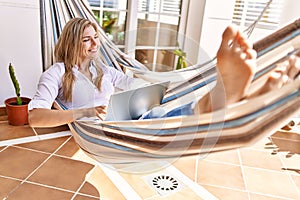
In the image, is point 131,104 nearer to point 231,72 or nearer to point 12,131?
point 231,72

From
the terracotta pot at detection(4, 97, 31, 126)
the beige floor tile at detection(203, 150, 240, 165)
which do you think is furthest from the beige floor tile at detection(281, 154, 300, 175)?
the terracotta pot at detection(4, 97, 31, 126)

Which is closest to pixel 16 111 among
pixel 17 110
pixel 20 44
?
pixel 17 110

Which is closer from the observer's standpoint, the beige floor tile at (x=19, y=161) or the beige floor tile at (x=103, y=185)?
→ the beige floor tile at (x=103, y=185)

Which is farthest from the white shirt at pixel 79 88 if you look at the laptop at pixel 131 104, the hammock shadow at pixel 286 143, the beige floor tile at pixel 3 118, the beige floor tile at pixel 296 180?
the hammock shadow at pixel 286 143

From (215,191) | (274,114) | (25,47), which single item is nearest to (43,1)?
(25,47)

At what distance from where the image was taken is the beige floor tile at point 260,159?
1989 mm

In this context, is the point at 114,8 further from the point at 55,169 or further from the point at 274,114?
the point at 274,114

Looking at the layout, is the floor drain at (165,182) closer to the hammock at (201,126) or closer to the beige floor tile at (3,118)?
the hammock at (201,126)

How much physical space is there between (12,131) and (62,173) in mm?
630

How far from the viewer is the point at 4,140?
194cm

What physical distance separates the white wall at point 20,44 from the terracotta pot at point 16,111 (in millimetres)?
102

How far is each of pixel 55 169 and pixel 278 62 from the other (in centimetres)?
137

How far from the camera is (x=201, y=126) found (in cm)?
70

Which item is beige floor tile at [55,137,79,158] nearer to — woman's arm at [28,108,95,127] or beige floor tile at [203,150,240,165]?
woman's arm at [28,108,95,127]
